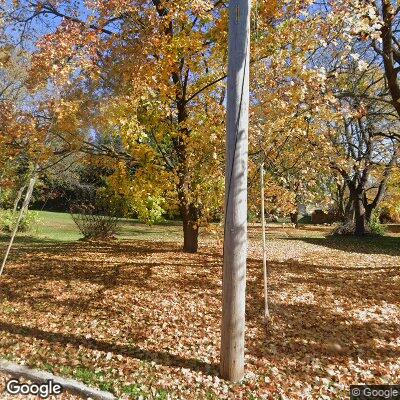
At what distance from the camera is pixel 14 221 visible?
613 inches

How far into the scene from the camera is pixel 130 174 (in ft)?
31.6

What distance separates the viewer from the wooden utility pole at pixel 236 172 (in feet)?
11.9

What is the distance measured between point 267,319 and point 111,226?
1090 cm

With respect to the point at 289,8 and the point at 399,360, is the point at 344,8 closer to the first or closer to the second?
the point at 289,8

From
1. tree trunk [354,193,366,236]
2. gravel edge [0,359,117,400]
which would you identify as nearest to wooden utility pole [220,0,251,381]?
gravel edge [0,359,117,400]

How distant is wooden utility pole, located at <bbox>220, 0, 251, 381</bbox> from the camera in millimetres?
3629

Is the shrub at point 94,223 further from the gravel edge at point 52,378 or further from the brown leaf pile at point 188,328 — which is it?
the gravel edge at point 52,378

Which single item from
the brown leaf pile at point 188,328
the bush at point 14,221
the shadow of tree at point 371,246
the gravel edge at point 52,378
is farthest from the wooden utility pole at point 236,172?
the bush at point 14,221

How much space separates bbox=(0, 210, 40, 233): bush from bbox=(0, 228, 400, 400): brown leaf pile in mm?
7813

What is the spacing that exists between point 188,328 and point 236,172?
2580 millimetres

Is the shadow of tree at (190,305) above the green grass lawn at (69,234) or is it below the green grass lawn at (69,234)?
below

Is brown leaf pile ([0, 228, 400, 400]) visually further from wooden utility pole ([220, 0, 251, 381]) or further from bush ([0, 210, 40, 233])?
bush ([0, 210, 40, 233])

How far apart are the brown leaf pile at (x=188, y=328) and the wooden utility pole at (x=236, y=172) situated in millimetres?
788

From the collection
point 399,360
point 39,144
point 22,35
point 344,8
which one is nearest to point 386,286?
point 399,360
